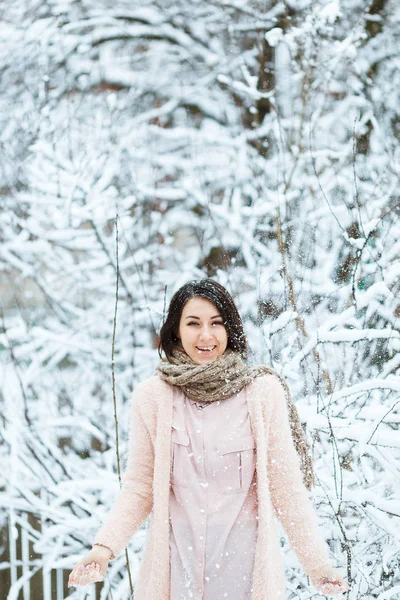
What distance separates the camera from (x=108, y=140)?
11.9ft

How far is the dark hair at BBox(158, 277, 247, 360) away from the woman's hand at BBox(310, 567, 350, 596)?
538 millimetres

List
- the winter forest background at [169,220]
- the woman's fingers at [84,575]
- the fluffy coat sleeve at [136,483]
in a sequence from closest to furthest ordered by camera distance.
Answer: the woman's fingers at [84,575] < the fluffy coat sleeve at [136,483] < the winter forest background at [169,220]

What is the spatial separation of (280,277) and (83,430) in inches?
48.1

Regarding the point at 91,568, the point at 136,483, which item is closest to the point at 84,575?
the point at 91,568

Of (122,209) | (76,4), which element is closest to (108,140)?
(122,209)

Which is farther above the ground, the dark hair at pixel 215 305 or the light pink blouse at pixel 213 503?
the dark hair at pixel 215 305

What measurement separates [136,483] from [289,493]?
1.18 feet

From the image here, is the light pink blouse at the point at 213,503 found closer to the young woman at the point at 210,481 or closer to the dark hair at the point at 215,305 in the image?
the young woman at the point at 210,481

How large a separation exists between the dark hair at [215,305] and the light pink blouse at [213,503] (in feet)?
0.62

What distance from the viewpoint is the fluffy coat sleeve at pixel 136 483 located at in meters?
1.55

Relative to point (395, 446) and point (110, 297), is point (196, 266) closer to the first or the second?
point (110, 297)

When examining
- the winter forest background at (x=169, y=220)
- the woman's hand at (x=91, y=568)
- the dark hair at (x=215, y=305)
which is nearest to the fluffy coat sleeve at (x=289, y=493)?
the dark hair at (x=215, y=305)

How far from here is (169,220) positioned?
3.81m

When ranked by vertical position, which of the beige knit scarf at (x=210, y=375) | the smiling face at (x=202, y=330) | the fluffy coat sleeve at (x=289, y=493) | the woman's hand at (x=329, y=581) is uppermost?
the smiling face at (x=202, y=330)
